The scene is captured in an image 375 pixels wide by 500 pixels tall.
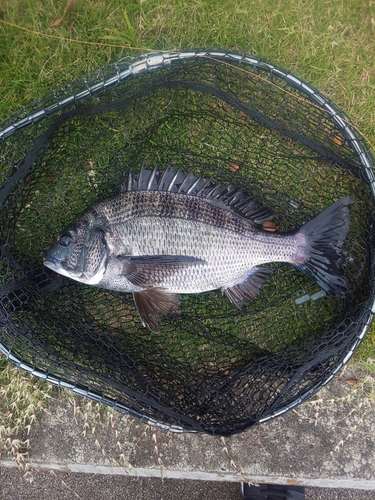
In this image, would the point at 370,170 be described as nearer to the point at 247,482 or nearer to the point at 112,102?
the point at 112,102

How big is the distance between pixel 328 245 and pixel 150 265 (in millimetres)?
1010

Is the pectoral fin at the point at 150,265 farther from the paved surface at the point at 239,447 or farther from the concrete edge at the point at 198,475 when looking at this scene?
the concrete edge at the point at 198,475

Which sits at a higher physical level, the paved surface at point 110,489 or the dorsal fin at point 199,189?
the dorsal fin at point 199,189

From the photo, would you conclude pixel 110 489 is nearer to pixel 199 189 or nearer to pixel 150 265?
pixel 150 265

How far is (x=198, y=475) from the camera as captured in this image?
270cm

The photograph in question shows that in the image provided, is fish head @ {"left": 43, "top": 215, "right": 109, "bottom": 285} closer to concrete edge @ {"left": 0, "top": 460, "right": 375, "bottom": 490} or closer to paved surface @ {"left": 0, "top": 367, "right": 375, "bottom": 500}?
paved surface @ {"left": 0, "top": 367, "right": 375, "bottom": 500}

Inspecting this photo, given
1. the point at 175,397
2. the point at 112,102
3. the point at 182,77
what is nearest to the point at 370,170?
the point at 182,77

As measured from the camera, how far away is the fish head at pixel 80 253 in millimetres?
2314

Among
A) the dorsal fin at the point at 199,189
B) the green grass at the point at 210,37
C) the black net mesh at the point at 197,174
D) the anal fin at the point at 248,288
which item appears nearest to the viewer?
the black net mesh at the point at 197,174

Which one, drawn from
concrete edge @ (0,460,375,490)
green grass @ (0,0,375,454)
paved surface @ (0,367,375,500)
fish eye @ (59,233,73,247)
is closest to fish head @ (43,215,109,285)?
fish eye @ (59,233,73,247)

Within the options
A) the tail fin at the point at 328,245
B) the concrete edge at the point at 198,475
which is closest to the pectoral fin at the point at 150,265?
the tail fin at the point at 328,245

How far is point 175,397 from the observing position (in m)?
2.41

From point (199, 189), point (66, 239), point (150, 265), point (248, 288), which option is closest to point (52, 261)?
point (66, 239)

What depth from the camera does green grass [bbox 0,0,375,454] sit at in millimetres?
2768
